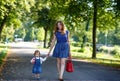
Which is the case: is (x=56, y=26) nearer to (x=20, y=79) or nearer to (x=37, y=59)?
(x=37, y=59)

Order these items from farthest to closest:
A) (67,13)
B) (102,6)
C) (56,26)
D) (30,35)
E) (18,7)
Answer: (30,35) < (18,7) < (67,13) < (102,6) < (56,26)

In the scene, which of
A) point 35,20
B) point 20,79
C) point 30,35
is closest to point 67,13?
point 20,79

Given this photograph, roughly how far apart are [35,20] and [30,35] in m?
93.4

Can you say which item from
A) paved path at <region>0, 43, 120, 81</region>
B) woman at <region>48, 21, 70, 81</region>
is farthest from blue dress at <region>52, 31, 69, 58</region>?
paved path at <region>0, 43, 120, 81</region>

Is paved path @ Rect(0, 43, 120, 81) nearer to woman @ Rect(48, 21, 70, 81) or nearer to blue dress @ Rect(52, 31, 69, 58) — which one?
woman @ Rect(48, 21, 70, 81)

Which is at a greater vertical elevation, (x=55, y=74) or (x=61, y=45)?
(x=61, y=45)

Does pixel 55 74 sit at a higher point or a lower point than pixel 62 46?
lower

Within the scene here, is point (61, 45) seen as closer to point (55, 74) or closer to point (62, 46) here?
point (62, 46)

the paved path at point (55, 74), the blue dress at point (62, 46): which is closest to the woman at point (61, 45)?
the blue dress at point (62, 46)

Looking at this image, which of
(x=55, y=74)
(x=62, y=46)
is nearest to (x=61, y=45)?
(x=62, y=46)

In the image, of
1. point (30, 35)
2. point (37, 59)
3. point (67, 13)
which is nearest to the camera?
point (37, 59)

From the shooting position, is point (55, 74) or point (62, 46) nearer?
point (62, 46)

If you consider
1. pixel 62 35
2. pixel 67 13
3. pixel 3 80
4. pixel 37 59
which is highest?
pixel 67 13

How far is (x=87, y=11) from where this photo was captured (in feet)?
110
